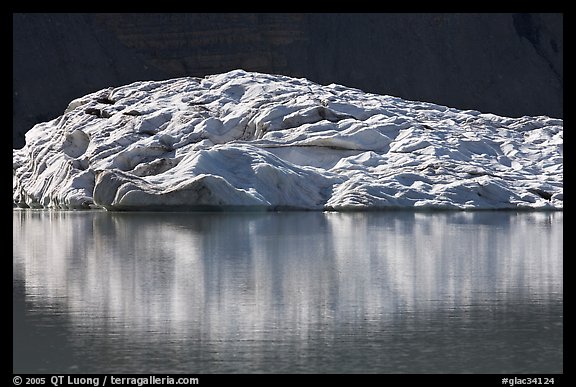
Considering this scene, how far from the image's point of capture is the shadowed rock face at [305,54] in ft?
157

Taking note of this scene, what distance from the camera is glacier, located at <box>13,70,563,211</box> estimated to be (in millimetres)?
20672

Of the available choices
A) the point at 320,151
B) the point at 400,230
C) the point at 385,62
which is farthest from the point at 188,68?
the point at 400,230

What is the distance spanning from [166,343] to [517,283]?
364 cm

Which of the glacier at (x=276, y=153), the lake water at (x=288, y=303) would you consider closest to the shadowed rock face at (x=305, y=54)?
the glacier at (x=276, y=153)

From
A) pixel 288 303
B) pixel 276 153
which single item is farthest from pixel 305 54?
pixel 288 303

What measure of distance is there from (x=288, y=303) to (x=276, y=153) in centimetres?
1472

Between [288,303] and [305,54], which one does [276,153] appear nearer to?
[288,303]

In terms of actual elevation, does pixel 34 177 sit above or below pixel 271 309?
above

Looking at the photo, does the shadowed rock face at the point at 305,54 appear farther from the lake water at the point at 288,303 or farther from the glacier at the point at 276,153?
the lake water at the point at 288,303

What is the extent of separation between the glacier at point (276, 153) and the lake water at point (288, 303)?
6.28 metres

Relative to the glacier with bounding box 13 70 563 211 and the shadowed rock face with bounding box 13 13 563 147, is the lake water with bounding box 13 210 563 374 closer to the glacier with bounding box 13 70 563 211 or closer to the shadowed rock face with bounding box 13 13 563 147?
the glacier with bounding box 13 70 563 211

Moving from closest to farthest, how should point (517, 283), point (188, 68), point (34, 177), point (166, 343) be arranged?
point (166, 343) → point (517, 283) → point (34, 177) → point (188, 68)
